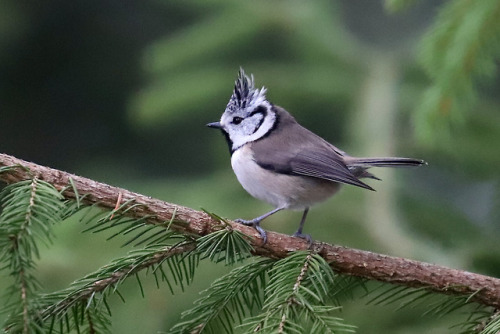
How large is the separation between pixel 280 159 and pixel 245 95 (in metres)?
0.29

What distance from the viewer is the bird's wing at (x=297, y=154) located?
115 inches

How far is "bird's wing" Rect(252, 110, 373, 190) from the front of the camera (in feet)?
9.60

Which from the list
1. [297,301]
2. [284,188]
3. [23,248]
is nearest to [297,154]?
[284,188]

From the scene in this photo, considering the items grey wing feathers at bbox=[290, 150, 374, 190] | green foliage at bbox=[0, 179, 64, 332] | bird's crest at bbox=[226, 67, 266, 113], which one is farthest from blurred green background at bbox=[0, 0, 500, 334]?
green foliage at bbox=[0, 179, 64, 332]

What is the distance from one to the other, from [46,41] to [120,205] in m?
4.39

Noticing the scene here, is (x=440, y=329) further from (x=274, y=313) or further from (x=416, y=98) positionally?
(x=416, y=98)

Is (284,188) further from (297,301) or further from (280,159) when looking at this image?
(297,301)

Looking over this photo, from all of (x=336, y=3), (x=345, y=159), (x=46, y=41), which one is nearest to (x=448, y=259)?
(x=345, y=159)

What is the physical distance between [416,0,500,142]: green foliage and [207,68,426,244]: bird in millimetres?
220

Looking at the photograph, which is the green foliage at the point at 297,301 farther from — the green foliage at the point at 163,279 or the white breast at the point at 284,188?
the white breast at the point at 284,188

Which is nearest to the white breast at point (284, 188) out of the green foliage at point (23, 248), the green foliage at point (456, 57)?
the green foliage at point (456, 57)

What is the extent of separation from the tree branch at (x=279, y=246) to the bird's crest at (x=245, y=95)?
109 cm

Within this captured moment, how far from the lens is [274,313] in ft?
5.49

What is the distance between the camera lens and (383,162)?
2.85m
